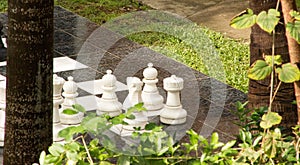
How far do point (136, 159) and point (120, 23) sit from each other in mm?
5492

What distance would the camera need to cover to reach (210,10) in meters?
8.82

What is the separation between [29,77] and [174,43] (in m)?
4.10

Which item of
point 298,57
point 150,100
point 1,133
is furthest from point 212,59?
point 298,57

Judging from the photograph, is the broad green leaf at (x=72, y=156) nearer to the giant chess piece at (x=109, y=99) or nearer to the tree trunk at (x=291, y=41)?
the tree trunk at (x=291, y=41)

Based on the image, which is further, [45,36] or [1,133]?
[1,133]

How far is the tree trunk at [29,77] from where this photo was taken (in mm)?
3248

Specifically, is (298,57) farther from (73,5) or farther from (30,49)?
(73,5)

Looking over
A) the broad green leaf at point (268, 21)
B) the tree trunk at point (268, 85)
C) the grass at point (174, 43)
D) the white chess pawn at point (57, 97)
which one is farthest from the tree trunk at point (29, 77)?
the grass at point (174, 43)

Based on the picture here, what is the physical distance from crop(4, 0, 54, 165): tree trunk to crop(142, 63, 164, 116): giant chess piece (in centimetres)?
184

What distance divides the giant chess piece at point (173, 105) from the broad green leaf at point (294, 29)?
8.42ft

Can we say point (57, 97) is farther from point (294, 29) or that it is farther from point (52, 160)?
point (294, 29)

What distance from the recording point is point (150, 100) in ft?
17.1

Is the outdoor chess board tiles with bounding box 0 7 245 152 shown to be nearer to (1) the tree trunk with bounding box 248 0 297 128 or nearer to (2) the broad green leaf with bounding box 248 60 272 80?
(1) the tree trunk with bounding box 248 0 297 128

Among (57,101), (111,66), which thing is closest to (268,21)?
(57,101)
